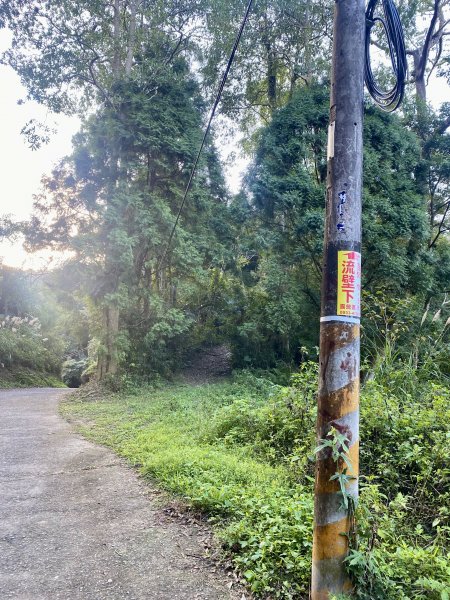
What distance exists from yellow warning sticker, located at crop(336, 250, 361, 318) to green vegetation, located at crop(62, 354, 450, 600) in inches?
39.2

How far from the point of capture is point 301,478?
3584 mm

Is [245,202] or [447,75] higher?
[447,75]

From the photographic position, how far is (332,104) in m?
2.18

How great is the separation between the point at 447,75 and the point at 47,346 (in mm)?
21321

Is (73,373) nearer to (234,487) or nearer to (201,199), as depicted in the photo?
(201,199)

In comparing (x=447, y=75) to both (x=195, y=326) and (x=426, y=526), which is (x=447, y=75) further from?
(x=426, y=526)

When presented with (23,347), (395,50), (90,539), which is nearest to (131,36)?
(395,50)

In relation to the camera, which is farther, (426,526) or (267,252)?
(267,252)

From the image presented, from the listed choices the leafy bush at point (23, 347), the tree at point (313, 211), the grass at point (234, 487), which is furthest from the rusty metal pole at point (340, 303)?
the leafy bush at point (23, 347)

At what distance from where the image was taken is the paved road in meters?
2.38

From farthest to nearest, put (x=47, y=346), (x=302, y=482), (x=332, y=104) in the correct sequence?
(x=47, y=346) < (x=302, y=482) < (x=332, y=104)

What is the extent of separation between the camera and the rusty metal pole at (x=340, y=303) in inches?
75.1

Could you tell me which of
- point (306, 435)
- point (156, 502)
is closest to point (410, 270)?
point (306, 435)

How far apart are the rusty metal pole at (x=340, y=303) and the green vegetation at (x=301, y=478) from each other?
0.49 feet
